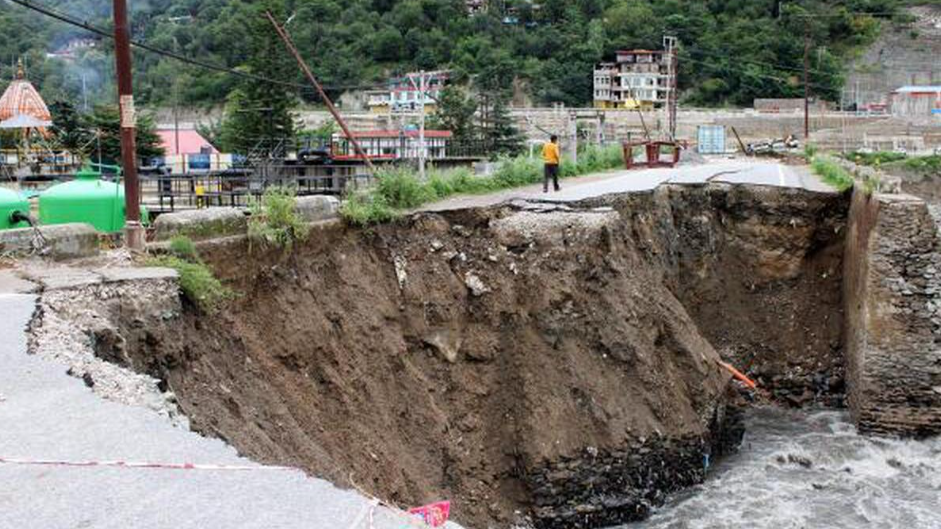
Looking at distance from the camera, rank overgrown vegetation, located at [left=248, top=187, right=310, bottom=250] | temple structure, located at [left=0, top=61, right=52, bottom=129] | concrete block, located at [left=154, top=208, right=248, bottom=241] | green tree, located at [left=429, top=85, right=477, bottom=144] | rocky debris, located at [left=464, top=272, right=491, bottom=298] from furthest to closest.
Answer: green tree, located at [left=429, top=85, right=477, bottom=144]
temple structure, located at [left=0, top=61, right=52, bottom=129]
rocky debris, located at [left=464, top=272, right=491, bottom=298]
overgrown vegetation, located at [left=248, top=187, right=310, bottom=250]
concrete block, located at [left=154, top=208, right=248, bottom=241]

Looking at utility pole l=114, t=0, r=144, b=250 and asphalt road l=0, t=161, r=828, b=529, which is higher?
utility pole l=114, t=0, r=144, b=250

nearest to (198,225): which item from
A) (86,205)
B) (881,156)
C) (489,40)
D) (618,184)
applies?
(86,205)

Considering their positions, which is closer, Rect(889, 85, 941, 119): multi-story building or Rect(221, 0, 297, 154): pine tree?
Rect(221, 0, 297, 154): pine tree

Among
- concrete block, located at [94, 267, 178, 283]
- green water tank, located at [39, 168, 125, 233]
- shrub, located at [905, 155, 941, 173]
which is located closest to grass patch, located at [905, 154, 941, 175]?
shrub, located at [905, 155, 941, 173]

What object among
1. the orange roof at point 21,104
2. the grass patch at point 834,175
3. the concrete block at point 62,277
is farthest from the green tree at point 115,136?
the concrete block at point 62,277

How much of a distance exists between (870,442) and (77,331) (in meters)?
14.0

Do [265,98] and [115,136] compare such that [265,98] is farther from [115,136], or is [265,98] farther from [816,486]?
[816,486]

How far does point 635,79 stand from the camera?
89250 millimetres

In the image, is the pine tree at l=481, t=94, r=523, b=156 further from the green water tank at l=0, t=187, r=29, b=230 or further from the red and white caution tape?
the red and white caution tape

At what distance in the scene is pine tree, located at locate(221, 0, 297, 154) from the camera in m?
36.9

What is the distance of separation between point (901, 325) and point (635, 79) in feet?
244

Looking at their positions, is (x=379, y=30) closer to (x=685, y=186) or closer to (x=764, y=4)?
(x=764, y=4)

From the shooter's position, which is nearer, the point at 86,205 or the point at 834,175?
the point at 86,205

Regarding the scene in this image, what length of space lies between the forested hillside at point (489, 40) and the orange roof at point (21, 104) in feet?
89.8
